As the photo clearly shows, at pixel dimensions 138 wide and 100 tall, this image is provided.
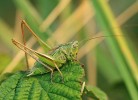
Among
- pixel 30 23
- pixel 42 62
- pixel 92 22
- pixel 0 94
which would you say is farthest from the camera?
pixel 92 22

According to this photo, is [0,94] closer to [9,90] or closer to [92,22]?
[9,90]

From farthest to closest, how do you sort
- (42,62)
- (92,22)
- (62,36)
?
(92,22) < (62,36) < (42,62)

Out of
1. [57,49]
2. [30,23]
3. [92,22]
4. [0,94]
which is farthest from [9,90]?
[92,22]

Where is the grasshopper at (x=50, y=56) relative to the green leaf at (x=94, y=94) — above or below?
above

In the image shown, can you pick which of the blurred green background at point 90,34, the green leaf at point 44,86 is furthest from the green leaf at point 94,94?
the blurred green background at point 90,34

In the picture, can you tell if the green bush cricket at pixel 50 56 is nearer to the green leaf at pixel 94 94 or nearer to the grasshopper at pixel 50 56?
the grasshopper at pixel 50 56

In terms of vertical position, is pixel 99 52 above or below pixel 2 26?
below

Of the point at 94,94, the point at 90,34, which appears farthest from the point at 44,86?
the point at 90,34

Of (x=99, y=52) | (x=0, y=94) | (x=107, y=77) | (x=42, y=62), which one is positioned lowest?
(x=0, y=94)
